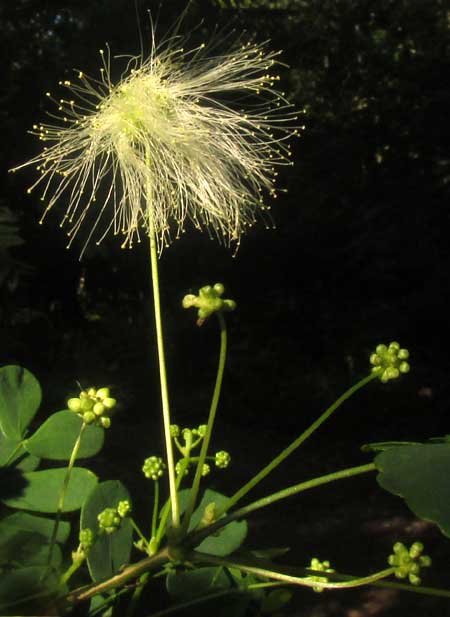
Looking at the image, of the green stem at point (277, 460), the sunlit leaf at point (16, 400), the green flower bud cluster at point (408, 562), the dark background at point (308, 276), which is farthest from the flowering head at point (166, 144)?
the dark background at point (308, 276)

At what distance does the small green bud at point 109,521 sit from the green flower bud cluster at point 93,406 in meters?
0.10

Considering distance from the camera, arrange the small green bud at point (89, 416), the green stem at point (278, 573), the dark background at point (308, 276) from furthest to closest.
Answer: the dark background at point (308, 276), the small green bud at point (89, 416), the green stem at point (278, 573)

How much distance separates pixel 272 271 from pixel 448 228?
147 centimetres

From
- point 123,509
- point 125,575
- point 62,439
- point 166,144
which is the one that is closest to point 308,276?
point 166,144

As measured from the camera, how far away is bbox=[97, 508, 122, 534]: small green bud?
2.95 ft

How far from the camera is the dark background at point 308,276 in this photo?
4395mm

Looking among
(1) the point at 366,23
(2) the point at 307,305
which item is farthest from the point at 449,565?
(1) the point at 366,23

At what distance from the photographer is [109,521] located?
899mm

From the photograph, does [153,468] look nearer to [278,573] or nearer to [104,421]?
[104,421]

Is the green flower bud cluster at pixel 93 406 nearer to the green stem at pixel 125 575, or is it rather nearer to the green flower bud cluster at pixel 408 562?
the green stem at pixel 125 575

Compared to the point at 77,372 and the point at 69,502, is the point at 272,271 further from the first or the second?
the point at 69,502

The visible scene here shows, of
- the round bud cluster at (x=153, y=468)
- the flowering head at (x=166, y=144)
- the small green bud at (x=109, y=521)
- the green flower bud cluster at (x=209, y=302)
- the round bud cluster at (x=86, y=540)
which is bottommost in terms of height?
the round bud cluster at (x=86, y=540)

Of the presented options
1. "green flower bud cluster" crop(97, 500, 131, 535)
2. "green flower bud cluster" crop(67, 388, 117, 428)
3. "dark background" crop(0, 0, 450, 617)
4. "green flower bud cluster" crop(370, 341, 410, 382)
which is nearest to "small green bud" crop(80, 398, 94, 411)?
"green flower bud cluster" crop(67, 388, 117, 428)

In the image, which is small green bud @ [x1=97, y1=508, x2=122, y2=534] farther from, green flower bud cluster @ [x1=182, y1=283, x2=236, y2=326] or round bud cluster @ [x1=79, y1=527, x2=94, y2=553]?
green flower bud cluster @ [x1=182, y1=283, x2=236, y2=326]
